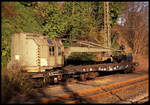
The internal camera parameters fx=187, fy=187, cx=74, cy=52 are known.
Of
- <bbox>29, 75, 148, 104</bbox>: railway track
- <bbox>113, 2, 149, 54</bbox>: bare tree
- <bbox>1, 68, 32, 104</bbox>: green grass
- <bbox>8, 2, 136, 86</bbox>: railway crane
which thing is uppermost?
<bbox>113, 2, 149, 54</bbox>: bare tree

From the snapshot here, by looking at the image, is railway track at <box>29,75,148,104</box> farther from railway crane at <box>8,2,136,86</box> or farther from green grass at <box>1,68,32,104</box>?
railway crane at <box>8,2,136,86</box>

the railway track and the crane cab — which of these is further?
the crane cab

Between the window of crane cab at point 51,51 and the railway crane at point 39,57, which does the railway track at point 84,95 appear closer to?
the railway crane at point 39,57

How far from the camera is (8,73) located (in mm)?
9328

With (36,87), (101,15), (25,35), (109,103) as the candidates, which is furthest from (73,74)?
(101,15)

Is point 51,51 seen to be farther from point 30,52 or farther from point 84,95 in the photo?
point 84,95

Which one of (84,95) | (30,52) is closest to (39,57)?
(30,52)

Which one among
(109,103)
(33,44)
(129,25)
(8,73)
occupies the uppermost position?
(129,25)

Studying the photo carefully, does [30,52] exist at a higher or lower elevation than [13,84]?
higher

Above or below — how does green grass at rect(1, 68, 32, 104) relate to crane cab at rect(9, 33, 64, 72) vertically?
below

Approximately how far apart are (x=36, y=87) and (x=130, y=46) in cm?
2564

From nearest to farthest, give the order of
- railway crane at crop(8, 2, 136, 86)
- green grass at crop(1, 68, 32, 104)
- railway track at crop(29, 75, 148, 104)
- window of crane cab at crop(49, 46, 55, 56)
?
railway track at crop(29, 75, 148, 104), green grass at crop(1, 68, 32, 104), railway crane at crop(8, 2, 136, 86), window of crane cab at crop(49, 46, 55, 56)

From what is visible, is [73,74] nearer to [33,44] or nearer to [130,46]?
[33,44]

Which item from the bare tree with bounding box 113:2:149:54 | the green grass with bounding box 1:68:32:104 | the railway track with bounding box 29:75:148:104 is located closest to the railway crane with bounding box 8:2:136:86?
the green grass with bounding box 1:68:32:104
